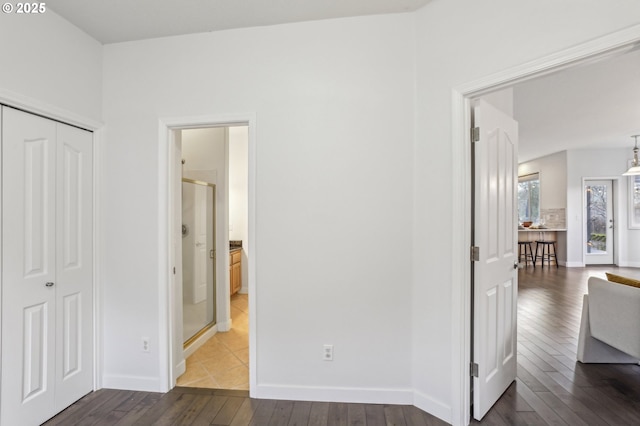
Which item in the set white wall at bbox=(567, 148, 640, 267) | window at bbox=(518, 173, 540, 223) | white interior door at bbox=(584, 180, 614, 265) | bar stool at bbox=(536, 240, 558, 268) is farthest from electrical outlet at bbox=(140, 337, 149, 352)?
window at bbox=(518, 173, 540, 223)

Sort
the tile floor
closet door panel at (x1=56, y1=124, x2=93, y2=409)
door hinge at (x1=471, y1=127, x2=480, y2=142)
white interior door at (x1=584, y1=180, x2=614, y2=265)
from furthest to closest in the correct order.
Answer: white interior door at (x1=584, y1=180, x2=614, y2=265), the tile floor, closet door panel at (x1=56, y1=124, x2=93, y2=409), door hinge at (x1=471, y1=127, x2=480, y2=142)

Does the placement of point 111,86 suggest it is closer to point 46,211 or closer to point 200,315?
point 46,211

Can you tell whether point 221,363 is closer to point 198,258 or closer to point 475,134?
point 198,258

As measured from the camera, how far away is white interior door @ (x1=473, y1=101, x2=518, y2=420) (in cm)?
198

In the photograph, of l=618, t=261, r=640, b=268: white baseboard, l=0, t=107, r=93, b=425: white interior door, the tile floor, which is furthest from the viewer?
l=618, t=261, r=640, b=268: white baseboard

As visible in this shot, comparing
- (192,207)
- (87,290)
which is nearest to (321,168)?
(192,207)

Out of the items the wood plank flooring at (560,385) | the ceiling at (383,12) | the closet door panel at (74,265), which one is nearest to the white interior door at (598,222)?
the ceiling at (383,12)

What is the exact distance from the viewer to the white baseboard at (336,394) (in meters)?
2.17

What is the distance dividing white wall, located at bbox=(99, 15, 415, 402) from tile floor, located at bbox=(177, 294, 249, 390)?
323 millimetres

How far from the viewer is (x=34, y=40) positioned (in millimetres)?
1979

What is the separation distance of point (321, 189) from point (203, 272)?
202 centimetres

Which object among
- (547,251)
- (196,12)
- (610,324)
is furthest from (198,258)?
(547,251)

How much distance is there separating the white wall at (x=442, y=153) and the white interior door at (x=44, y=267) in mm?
2585

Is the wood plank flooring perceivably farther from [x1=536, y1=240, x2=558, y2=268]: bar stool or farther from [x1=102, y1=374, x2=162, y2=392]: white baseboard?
[x1=536, y1=240, x2=558, y2=268]: bar stool
